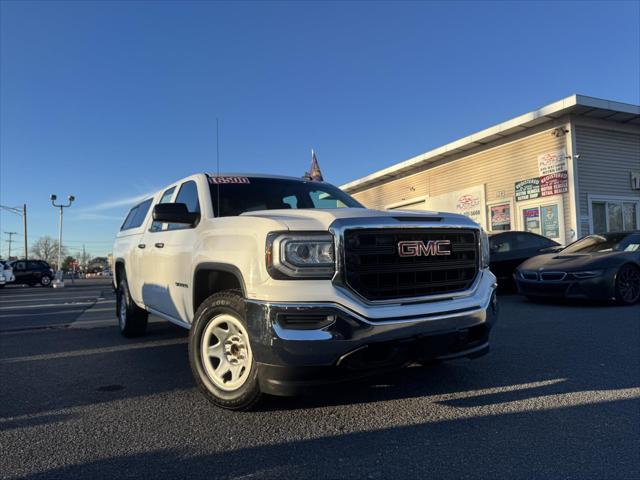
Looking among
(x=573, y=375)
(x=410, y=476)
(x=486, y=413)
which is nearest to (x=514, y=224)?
(x=573, y=375)

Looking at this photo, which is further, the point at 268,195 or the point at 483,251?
the point at 268,195

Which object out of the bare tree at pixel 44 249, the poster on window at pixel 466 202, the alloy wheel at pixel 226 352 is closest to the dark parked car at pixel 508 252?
the poster on window at pixel 466 202

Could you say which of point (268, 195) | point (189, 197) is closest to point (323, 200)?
point (268, 195)

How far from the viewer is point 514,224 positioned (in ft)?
52.4

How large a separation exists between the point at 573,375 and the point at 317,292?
102 inches

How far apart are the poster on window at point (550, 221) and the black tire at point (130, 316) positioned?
12438 millimetres

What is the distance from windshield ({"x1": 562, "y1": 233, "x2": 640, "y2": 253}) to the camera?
858 centimetres

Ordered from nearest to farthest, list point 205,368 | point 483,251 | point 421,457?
1. point 421,457
2. point 205,368
3. point 483,251

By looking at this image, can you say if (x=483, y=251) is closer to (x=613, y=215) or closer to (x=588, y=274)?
(x=588, y=274)

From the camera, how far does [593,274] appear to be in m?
7.90

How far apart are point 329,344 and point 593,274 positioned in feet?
22.1

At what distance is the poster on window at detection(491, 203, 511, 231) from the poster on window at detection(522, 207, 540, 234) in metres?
0.69

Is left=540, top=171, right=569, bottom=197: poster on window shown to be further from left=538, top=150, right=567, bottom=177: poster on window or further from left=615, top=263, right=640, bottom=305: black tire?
left=615, top=263, right=640, bottom=305: black tire

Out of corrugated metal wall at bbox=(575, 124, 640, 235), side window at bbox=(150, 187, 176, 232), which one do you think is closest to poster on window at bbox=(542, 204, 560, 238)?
corrugated metal wall at bbox=(575, 124, 640, 235)
